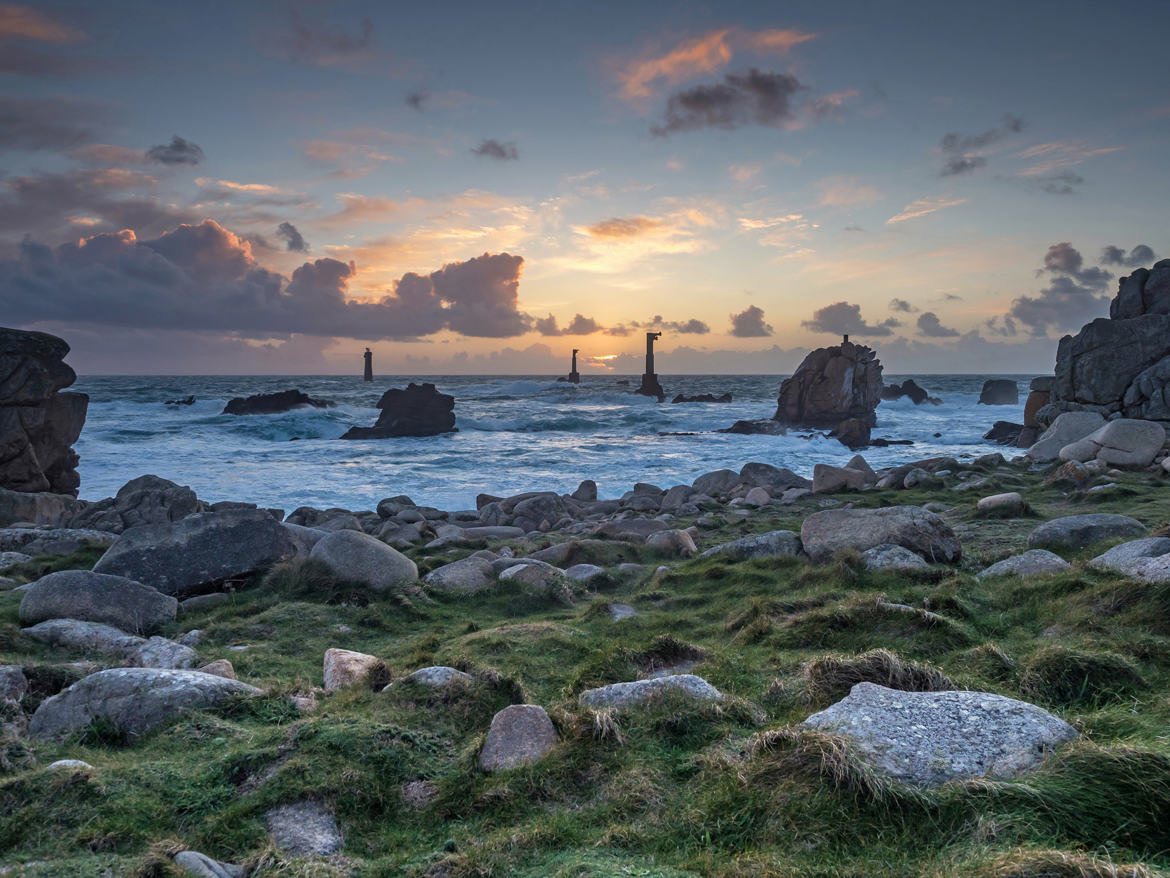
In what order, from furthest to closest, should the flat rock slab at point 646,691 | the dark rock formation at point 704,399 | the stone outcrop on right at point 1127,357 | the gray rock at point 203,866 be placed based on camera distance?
the dark rock formation at point 704,399
the stone outcrop on right at point 1127,357
the flat rock slab at point 646,691
the gray rock at point 203,866

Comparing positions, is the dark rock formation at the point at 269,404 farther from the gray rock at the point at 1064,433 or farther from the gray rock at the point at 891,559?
the gray rock at the point at 891,559

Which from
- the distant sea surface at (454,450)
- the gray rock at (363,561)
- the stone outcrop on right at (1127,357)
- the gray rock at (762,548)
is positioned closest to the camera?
the gray rock at (363,561)

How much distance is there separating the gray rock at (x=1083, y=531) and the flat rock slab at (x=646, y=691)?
650 centimetres

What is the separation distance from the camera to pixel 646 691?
4617 millimetres

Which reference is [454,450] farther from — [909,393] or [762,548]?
[909,393]

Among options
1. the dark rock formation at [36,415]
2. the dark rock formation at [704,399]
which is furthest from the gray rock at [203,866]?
the dark rock formation at [704,399]

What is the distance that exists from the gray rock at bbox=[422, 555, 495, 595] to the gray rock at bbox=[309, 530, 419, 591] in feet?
1.07

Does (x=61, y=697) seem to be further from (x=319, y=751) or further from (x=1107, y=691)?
(x=1107, y=691)

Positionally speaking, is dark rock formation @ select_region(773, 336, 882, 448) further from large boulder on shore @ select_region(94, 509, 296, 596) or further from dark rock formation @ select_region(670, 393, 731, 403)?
large boulder on shore @ select_region(94, 509, 296, 596)

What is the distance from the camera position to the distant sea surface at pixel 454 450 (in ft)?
81.7

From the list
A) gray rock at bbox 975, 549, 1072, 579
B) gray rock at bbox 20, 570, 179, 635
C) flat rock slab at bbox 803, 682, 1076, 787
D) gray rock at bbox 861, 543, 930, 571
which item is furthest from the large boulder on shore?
gray rock at bbox 975, 549, 1072, 579

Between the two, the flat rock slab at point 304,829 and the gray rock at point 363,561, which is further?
the gray rock at point 363,561

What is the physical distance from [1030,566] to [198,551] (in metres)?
10.2

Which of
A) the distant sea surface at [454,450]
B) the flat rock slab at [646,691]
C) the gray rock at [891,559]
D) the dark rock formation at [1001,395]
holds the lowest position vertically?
the distant sea surface at [454,450]
